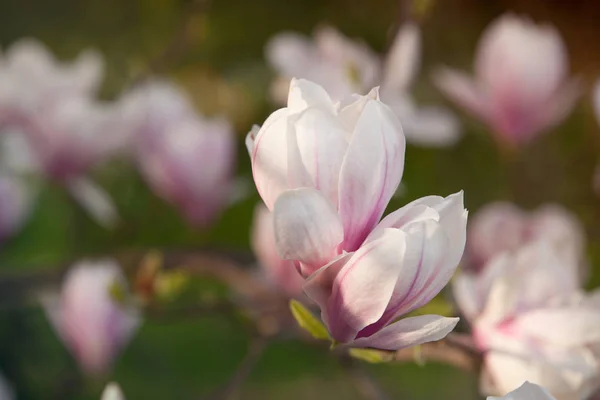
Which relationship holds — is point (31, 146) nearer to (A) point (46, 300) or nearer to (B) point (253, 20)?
(A) point (46, 300)

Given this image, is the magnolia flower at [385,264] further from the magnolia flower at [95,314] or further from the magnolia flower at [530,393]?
the magnolia flower at [95,314]

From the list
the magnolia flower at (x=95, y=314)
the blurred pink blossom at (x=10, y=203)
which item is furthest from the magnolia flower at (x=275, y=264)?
the blurred pink blossom at (x=10, y=203)

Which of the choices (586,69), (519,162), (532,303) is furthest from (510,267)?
(586,69)

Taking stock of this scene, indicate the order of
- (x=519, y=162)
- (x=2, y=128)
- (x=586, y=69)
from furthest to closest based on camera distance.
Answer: (x=586, y=69), (x=519, y=162), (x=2, y=128)

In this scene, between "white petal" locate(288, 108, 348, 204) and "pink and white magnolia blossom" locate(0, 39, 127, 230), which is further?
"pink and white magnolia blossom" locate(0, 39, 127, 230)

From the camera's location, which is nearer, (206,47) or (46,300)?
(46,300)

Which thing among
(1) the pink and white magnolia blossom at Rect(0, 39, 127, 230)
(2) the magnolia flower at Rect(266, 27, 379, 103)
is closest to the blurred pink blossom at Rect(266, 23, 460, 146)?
(2) the magnolia flower at Rect(266, 27, 379, 103)

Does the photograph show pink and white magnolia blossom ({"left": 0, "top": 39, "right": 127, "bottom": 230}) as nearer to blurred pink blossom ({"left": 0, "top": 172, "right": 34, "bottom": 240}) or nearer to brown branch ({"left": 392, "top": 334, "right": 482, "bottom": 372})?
blurred pink blossom ({"left": 0, "top": 172, "right": 34, "bottom": 240})
